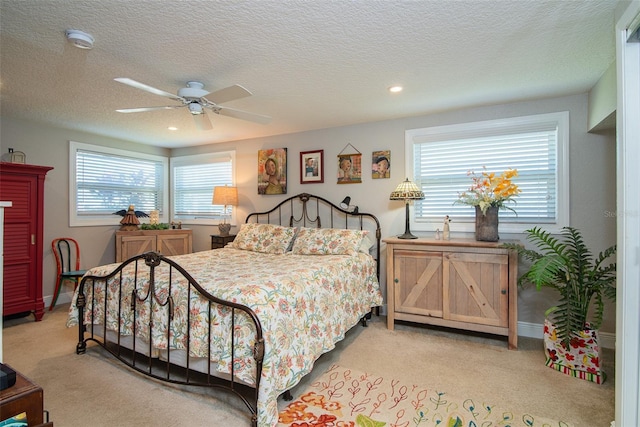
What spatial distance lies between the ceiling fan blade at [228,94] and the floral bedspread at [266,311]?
4.21 ft

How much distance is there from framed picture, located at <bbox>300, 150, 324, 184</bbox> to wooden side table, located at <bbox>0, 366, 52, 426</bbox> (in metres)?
3.44

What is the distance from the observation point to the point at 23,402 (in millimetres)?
1072

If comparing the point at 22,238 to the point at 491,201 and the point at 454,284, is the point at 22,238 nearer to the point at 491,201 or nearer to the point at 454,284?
the point at 454,284

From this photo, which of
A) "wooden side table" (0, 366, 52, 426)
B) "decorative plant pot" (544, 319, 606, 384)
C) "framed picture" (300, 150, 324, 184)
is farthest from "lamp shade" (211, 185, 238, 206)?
"decorative plant pot" (544, 319, 606, 384)

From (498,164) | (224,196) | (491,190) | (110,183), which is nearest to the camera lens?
(491,190)

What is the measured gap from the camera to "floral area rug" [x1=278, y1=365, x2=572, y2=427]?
1.86 metres

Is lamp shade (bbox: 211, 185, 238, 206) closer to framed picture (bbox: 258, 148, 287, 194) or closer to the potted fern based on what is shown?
framed picture (bbox: 258, 148, 287, 194)

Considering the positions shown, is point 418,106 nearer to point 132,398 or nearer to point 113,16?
point 113,16

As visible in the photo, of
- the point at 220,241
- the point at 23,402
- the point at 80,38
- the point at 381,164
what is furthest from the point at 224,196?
the point at 23,402

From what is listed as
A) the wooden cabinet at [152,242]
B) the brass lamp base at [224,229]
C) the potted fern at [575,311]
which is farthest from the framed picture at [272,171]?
the potted fern at [575,311]

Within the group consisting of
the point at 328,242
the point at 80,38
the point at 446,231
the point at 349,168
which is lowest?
the point at 328,242

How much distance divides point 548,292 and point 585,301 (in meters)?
0.73

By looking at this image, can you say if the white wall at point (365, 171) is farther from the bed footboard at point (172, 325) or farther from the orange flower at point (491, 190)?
the bed footboard at point (172, 325)

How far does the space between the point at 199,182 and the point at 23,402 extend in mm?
4502
